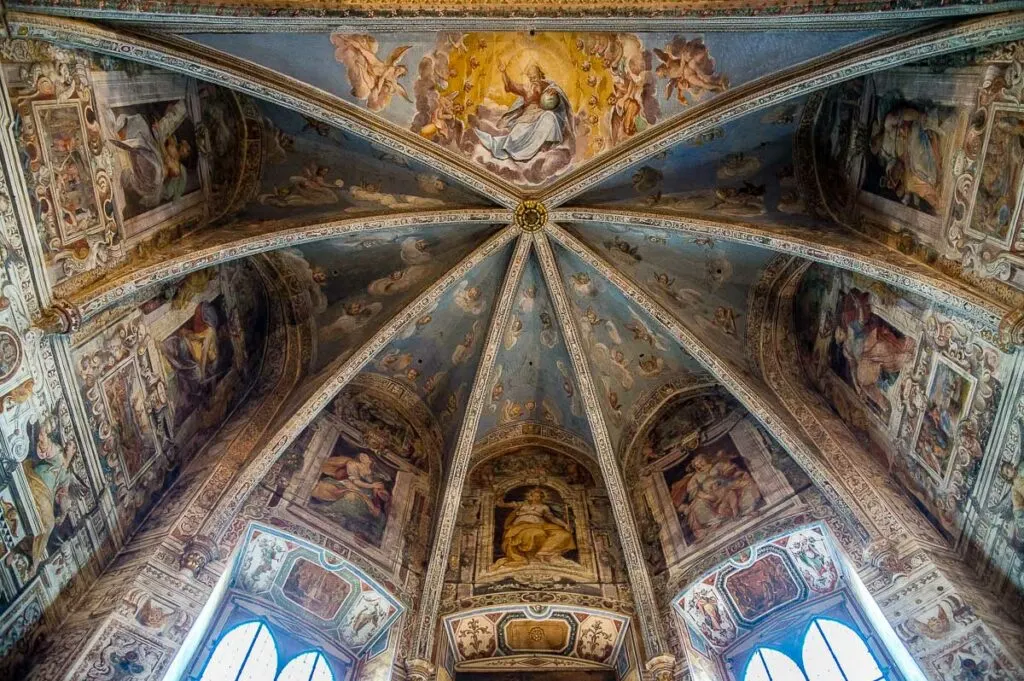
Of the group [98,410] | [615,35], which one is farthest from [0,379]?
[615,35]

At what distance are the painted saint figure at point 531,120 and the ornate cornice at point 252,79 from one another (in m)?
0.54

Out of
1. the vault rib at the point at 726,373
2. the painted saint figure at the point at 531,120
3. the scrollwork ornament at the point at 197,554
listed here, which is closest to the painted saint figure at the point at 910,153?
the vault rib at the point at 726,373

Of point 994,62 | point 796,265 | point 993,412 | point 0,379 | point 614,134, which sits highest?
point 614,134

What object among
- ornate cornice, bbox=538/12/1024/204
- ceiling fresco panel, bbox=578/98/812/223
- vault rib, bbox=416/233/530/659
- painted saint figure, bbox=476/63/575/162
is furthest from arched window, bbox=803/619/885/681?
painted saint figure, bbox=476/63/575/162

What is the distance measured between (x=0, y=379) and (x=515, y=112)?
7.99 metres

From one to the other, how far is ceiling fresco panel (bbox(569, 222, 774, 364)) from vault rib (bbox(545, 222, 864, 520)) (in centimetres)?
30

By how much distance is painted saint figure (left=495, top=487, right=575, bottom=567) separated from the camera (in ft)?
39.1

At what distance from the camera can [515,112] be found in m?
11.7

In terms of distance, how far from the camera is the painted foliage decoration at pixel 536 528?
1141 cm

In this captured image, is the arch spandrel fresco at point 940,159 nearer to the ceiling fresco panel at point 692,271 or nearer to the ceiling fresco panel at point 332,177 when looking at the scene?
the ceiling fresco panel at point 692,271

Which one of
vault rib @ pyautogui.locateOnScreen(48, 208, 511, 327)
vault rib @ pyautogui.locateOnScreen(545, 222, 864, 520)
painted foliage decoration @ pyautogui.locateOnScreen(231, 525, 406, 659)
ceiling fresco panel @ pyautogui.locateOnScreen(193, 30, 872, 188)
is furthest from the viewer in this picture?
painted foliage decoration @ pyautogui.locateOnScreen(231, 525, 406, 659)

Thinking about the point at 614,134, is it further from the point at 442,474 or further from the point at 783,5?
the point at 442,474

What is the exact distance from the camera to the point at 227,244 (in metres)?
10.3

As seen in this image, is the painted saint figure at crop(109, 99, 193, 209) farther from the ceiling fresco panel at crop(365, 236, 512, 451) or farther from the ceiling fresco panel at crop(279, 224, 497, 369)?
the ceiling fresco panel at crop(365, 236, 512, 451)
